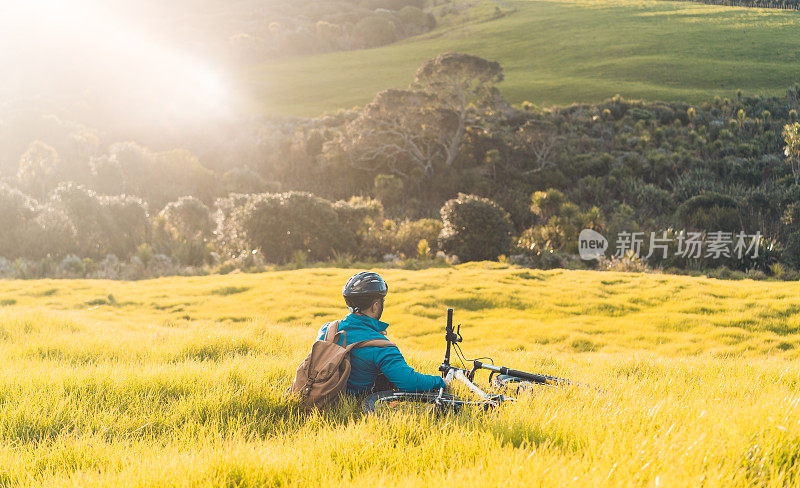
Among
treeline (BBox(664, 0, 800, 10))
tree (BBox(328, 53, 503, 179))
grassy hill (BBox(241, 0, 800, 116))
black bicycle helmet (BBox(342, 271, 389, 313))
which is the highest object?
treeline (BBox(664, 0, 800, 10))

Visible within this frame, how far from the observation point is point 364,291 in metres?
4.20

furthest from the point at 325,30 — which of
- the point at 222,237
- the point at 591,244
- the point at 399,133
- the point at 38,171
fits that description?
the point at 591,244

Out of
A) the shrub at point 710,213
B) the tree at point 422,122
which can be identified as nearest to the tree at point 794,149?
the shrub at point 710,213

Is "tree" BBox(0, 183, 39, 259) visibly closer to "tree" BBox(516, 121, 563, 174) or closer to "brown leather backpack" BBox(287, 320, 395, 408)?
"brown leather backpack" BBox(287, 320, 395, 408)

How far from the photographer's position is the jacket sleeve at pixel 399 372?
4.16 m

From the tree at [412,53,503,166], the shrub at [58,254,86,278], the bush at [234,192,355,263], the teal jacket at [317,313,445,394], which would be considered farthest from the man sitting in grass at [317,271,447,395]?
the tree at [412,53,503,166]

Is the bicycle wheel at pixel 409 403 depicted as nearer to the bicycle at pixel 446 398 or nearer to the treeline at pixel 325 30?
the bicycle at pixel 446 398

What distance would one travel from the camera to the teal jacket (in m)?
4.17

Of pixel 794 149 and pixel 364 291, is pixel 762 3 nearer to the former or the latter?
pixel 794 149

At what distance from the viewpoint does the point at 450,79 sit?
40.7 metres

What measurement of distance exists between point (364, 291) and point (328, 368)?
706 millimetres

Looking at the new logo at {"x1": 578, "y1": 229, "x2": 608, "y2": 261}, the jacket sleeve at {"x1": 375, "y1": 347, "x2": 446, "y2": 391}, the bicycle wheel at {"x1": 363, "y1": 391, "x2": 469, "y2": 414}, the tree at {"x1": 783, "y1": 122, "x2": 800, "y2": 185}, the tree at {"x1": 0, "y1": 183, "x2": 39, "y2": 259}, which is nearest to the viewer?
the bicycle wheel at {"x1": 363, "y1": 391, "x2": 469, "y2": 414}

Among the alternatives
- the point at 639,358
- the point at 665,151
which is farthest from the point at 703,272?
the point at 665,151

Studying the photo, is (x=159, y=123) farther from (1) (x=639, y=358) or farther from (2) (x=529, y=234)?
(1) (x=639, y=358)
